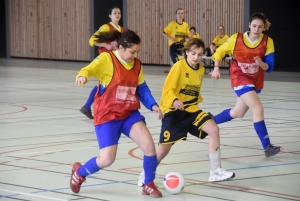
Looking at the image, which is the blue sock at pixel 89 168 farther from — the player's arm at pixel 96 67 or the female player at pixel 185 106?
the female player at pixel 185 106

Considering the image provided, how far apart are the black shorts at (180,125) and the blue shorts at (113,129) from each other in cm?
73

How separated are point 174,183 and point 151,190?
0.74ft

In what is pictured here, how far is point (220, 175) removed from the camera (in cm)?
664

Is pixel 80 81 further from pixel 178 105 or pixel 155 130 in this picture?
→ pixel 155 130

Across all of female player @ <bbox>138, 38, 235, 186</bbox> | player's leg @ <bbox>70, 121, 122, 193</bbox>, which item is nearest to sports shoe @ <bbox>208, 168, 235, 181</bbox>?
female player @ <bbox>138, 38, 235, 186</bbox>

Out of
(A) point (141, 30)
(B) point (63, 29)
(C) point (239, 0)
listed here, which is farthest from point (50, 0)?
(C) point (239, 0)

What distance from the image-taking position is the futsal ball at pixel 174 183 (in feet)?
20.0

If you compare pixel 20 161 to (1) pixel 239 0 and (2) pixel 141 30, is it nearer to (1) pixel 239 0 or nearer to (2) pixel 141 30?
(1) pixel 239 0

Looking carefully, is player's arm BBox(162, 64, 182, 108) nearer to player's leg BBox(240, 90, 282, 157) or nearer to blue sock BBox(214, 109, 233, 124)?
player's leg BBox(240, 90, 282, 157)

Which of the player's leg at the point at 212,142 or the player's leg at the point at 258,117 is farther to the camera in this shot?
the player's leg at the point at 258,117

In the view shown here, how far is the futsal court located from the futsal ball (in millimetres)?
71

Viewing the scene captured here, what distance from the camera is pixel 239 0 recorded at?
25.5 m

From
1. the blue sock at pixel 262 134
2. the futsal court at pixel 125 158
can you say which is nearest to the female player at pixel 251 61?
the blue sock at pixel 262 134

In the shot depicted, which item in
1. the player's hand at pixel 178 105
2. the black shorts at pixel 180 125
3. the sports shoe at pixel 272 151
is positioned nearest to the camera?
the player's hand at pixel 178 105
